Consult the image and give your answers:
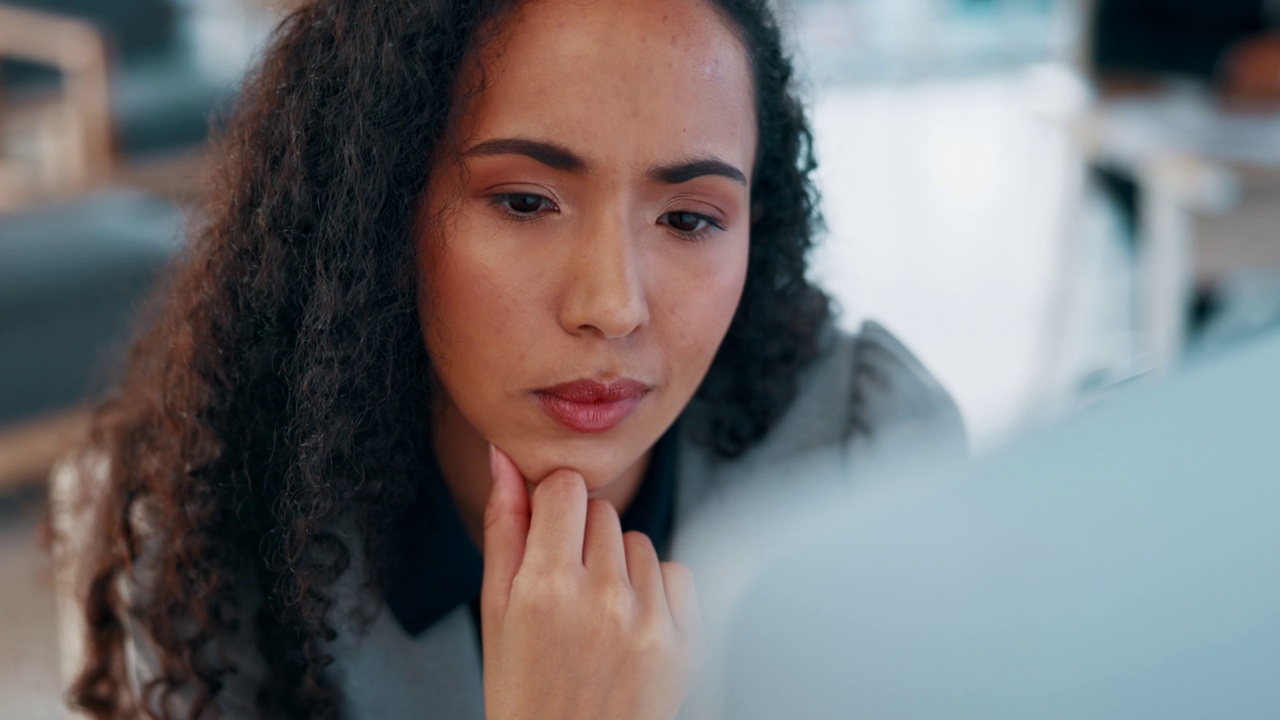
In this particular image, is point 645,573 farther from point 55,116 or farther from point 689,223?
point 55,116

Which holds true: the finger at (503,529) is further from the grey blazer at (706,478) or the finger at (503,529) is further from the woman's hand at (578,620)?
the grey blazer at (706,478)

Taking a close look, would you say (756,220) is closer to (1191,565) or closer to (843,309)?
(843,309)

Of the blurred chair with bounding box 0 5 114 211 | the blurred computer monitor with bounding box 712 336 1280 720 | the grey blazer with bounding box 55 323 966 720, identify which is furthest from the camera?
the blurred chair with bounding box 0 5 114 211

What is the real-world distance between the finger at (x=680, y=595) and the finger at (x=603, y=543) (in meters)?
0.03

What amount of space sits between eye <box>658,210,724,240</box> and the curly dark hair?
11 cm

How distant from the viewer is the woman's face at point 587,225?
2.31ft

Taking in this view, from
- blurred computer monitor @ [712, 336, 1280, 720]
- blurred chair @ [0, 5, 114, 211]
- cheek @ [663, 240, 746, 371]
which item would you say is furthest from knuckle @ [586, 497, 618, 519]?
blurred chair @ [0, 5, 114, 211]

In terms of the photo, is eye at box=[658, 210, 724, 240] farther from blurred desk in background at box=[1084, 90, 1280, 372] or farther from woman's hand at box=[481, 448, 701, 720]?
blurred desk in background at box=[1084, 90, 1280, 372]

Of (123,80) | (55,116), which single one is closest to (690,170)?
(123,80)

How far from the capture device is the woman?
706mm

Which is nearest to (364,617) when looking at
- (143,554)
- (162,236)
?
(143,554)

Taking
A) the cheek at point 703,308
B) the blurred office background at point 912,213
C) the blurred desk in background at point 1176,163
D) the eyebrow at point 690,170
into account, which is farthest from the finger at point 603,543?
the blurred desk in background at point 1176,163

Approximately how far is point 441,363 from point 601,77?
0.73ft

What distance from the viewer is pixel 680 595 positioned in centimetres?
73
